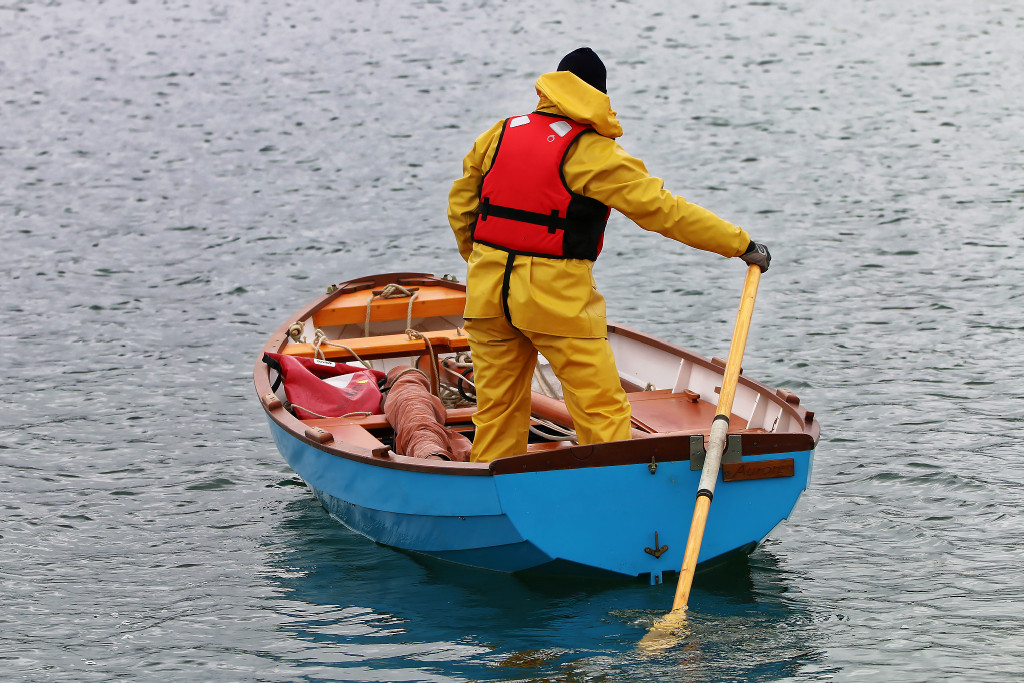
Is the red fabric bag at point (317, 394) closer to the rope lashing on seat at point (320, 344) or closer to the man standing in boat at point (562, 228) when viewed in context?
the rope lashing on seat at point (320, 344)

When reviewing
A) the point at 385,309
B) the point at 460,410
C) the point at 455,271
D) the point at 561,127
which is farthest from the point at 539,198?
the point at 455,271

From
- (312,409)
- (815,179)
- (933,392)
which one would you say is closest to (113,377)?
(312,409)

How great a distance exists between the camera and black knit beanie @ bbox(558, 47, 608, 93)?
18.5 ft

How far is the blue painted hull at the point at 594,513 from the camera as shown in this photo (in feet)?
18.6

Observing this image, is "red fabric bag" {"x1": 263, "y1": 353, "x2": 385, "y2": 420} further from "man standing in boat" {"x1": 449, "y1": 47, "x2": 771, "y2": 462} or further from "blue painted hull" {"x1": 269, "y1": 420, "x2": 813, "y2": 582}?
"man standing in boat" {"x1": 449, "y1": 47, "x2": 771, "y2": 462}

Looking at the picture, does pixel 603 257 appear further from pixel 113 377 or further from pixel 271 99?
pixel 271 99

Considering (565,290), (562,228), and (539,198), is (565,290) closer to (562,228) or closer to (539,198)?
(562,228)

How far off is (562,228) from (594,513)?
4.16 feet

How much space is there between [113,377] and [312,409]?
139 inches

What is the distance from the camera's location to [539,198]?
18.5ft

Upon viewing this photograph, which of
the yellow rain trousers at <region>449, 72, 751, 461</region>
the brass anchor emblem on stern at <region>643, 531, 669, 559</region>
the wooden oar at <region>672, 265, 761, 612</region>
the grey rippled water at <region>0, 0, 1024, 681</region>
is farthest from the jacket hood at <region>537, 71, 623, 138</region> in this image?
the grey rippled water at <region>0, 0, 1024, 681</region>

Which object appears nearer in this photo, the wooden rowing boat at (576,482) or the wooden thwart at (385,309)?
the wooden rowing boat at (576,482)

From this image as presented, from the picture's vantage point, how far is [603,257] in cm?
1318

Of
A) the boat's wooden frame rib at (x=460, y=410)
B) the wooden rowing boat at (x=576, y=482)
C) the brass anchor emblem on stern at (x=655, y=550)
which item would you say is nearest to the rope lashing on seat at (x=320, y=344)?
the boat's wooden frame rib at (x=460, y=410)
